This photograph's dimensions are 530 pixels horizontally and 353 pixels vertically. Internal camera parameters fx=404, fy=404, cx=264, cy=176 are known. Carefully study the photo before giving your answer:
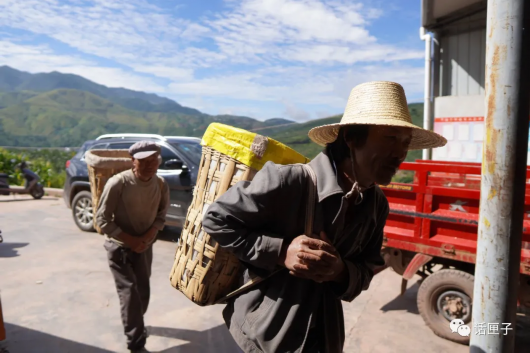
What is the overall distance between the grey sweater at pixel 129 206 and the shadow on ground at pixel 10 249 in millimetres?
3788

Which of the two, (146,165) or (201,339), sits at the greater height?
(146,165)

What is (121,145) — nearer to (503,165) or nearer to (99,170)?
(99,170)

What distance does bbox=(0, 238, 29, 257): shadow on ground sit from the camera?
20.4ft

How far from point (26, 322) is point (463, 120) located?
7.08 metres

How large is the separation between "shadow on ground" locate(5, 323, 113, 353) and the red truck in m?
3.04

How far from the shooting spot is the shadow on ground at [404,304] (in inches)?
184

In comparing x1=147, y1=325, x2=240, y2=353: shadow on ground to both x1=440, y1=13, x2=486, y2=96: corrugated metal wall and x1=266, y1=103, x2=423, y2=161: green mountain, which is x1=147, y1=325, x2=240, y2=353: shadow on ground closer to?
x1=266, y1=103, x2=423, y2=161: green mountain

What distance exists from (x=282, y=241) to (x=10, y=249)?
6527 mm

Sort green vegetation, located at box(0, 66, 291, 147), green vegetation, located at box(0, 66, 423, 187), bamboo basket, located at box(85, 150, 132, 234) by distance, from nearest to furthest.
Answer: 1. bamboo basket, located at box(85, 150, 132, 234)
2. green vegetation, located at box(0, 66, 423, 187)
3. green vegetation, located at box(0, 66, 291, 147)

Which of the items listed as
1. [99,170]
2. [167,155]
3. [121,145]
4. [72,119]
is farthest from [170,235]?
[72,119]

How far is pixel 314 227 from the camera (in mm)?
1595

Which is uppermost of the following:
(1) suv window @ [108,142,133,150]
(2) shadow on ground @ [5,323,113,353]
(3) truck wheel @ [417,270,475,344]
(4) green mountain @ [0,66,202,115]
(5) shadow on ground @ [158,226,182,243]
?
(4) green mountain @ [0,66,202,115]

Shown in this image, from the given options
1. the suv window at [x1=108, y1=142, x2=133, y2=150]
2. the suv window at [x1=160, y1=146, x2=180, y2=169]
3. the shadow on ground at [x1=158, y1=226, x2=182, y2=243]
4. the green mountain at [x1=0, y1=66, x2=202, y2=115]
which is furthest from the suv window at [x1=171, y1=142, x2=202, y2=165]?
the green mountain at [x1=0, y1=66, x2=202, y2=115]

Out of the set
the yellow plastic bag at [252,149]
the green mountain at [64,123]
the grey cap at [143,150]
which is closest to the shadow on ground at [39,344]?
the grey cap at [143,150]
